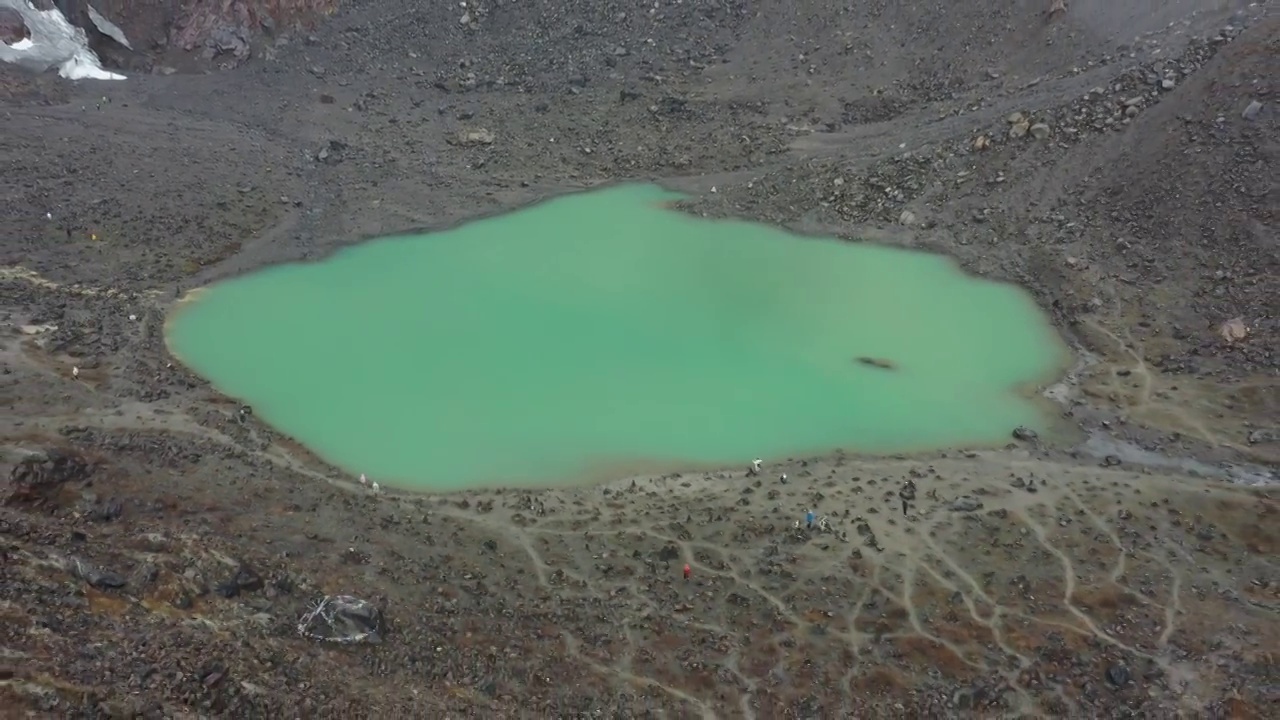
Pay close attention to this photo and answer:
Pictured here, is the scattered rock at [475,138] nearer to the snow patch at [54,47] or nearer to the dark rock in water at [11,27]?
the snow patch at [54,47]

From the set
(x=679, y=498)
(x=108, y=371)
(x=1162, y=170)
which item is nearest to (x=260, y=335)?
Result: (x=108, y=371)

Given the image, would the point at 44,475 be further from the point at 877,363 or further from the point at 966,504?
the point at 877,363

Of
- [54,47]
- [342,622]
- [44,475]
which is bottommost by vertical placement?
[342,622]

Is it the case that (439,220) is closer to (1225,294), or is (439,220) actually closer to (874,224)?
(874,224)

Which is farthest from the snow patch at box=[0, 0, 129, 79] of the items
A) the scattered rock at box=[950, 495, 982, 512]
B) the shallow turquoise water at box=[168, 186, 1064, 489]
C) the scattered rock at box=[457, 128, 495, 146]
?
the scattered rock at box=[950, 495, 982, 512]

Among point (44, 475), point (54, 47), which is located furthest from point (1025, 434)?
point (54, 47)

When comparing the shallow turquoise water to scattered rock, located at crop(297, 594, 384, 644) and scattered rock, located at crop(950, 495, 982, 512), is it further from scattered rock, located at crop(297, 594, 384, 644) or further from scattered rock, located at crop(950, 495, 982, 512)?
scattered rock, located at crop(297, 594, 384, 644)
